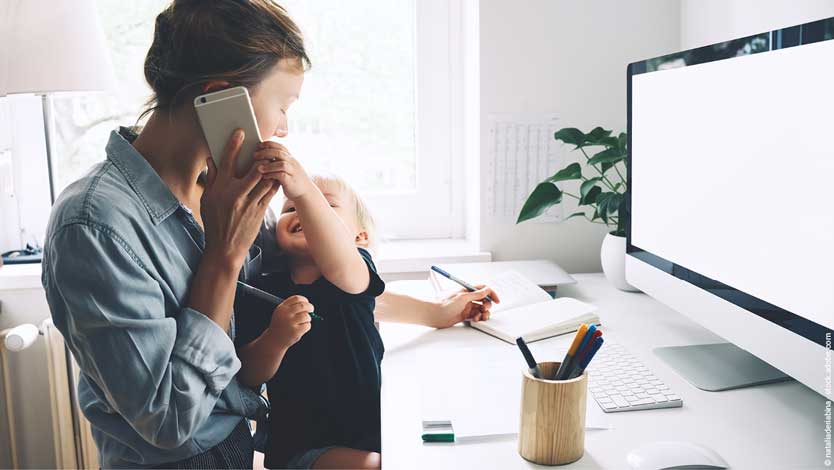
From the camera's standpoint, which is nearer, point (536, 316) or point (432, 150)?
point (536, 316)

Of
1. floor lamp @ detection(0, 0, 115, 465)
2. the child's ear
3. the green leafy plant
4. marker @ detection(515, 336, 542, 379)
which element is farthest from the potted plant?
floor lamp @ detection(0, 0, 115, 465)

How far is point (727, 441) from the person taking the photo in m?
0.80

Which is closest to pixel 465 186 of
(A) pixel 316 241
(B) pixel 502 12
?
(B) pixel 502 12

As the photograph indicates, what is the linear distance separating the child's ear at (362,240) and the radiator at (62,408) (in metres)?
0.82

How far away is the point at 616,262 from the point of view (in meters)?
1.50

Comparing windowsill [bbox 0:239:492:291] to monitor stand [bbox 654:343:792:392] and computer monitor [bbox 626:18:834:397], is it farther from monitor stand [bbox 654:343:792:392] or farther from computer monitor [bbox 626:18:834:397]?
monitor stand [bbox 654:343:792:392]

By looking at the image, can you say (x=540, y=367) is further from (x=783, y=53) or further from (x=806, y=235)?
(x=783, y=53)

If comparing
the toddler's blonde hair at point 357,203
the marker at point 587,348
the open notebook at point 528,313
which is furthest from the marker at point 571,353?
the toddler's blonde hair at point 357,203

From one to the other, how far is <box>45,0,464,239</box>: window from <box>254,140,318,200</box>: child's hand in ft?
3.25

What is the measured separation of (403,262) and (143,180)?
3.05 ft

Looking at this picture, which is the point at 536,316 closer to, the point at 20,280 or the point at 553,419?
the point at 553,419

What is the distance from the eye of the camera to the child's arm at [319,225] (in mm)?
924

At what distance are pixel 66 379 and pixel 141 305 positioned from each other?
1.05 m

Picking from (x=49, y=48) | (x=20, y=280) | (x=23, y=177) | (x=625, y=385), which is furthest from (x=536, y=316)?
(x=23, y=177)
